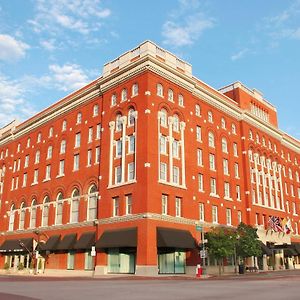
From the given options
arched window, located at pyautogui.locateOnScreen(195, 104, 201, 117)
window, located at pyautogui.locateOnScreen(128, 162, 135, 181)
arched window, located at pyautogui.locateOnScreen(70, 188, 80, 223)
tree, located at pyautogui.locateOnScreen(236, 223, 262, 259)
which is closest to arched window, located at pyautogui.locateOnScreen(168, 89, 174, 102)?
arched window, located at pyautogui.locateOnScreen(195, 104, 201, 117)

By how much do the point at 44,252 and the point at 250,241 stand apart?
93.4ft

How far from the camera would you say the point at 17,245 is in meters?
59.1

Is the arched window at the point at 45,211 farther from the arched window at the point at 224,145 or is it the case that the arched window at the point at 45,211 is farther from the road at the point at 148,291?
the road at the point at 148,291

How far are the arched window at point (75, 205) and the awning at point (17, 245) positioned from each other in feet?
31.1

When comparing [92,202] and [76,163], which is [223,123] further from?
[92,202]

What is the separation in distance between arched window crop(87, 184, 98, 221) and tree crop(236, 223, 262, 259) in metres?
17.8

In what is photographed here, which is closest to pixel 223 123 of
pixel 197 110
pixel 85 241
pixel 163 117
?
pixel 197 110

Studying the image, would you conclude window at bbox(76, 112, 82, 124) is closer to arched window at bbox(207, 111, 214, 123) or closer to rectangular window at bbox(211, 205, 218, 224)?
arched window at bbox(207, 111, 214, 123)

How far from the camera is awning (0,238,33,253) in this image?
56.7 meters

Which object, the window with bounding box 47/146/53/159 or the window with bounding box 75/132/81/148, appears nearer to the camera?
the window with bounding box 75/132/81/148

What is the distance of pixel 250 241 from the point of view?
156ft

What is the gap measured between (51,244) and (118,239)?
14.7 metres

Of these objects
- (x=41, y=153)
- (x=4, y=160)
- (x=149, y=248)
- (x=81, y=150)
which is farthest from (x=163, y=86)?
(x=4, y=160)

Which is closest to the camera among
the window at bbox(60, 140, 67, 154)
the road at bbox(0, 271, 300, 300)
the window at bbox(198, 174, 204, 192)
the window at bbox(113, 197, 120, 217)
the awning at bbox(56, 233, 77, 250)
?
the road at bbox(0, 271, 300, 300)
